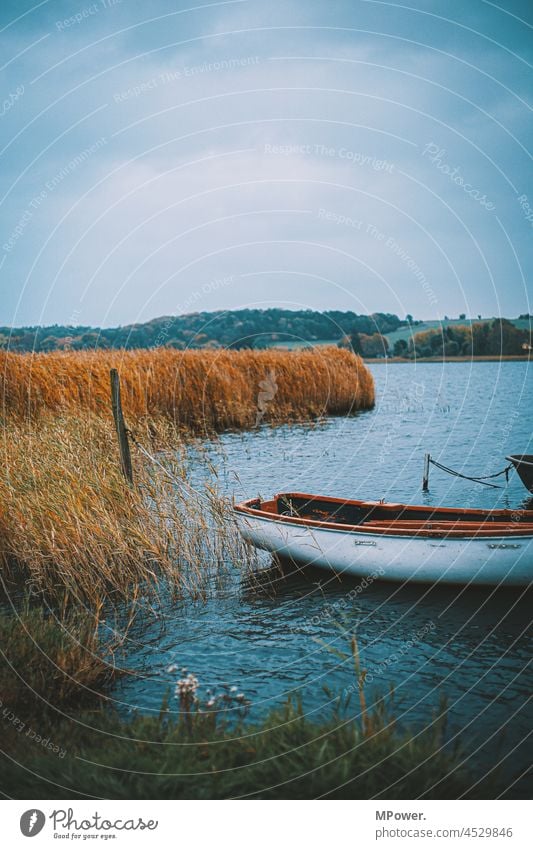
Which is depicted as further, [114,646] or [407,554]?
[407,554]

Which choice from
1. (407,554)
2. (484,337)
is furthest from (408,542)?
(484,337)

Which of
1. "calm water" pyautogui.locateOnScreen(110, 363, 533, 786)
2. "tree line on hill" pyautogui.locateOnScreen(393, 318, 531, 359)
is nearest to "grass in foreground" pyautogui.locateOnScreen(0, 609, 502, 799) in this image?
"calm water" pyautogui.locateOnScreen(110, 363, 533, 786)

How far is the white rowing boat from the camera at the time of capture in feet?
25.6

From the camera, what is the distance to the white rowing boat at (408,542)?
780 centimetres

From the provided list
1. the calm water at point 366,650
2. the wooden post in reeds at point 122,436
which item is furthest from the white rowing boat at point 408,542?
the wooden post in reeds at point 122,436

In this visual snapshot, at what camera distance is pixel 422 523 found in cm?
837

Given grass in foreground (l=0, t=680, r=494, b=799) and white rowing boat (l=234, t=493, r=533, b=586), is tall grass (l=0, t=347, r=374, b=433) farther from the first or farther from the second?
grass in foreground (l=0, t=680, r=494, b=799)

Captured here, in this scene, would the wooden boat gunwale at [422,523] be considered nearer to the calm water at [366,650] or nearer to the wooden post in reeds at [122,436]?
the calm water at [366,650]

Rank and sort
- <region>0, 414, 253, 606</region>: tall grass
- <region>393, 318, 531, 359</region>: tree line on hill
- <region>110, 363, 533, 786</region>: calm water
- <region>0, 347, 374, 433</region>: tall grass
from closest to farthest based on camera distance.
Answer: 1. <region>110, 363, 533, 786</region>: calm water
2. <region>0, 414, 253, 606</region>: tall grass
3. <region>0, 347, 374, 433</region>: tall grass
4. <region>393, 318, 531, 359</region>: tree line on hill

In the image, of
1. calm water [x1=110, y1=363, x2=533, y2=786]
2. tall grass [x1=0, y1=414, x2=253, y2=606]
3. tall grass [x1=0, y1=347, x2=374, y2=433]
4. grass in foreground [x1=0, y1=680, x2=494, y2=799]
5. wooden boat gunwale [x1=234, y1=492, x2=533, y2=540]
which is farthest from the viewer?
tall grass [x1=0, y1=347, x2=374, y2=433]

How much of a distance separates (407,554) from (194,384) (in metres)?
12.9

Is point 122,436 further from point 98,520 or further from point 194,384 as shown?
point 194,384
